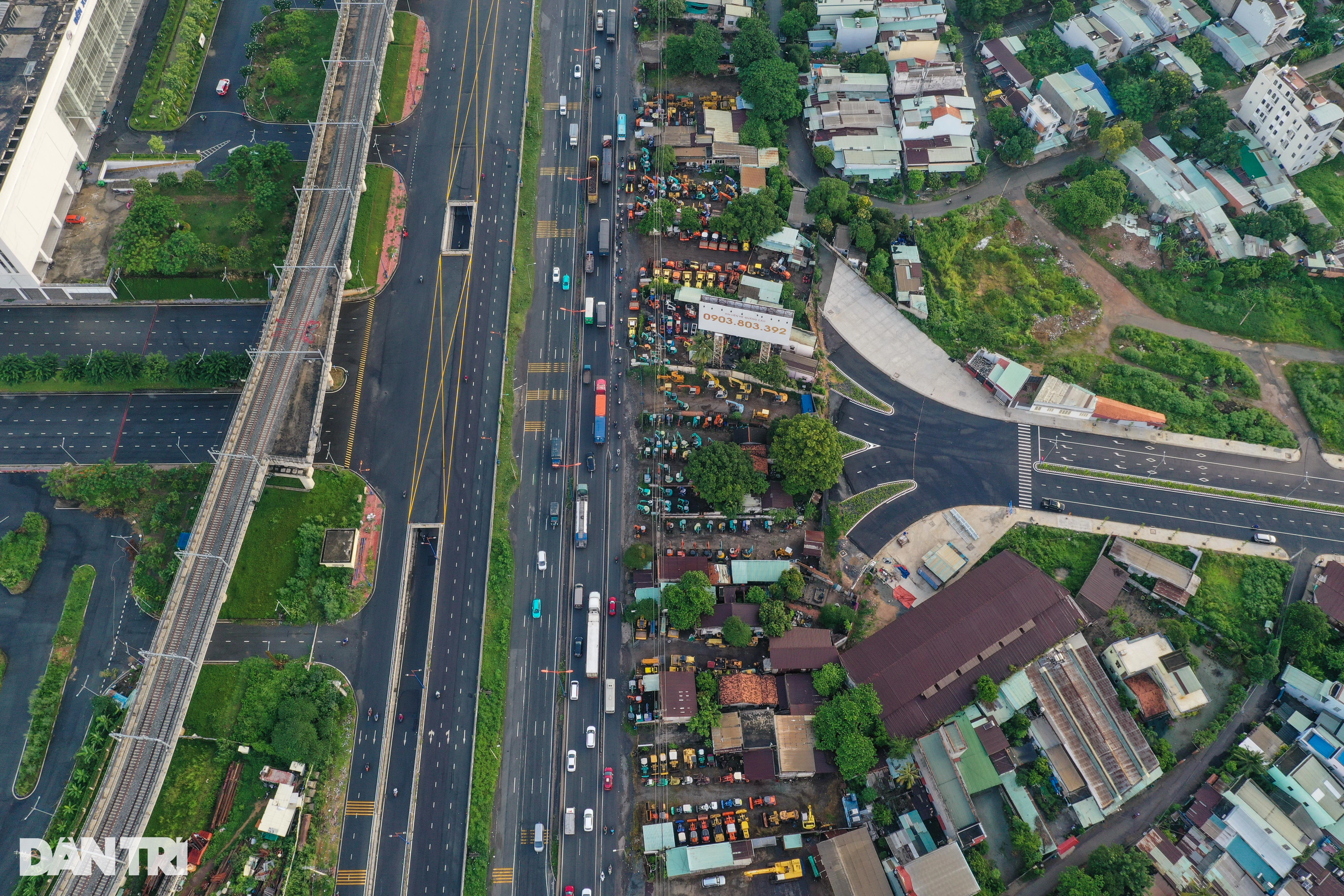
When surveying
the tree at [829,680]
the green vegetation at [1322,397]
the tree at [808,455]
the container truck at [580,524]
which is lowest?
the tree at [829,680]

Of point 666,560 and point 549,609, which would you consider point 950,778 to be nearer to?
point 666,560

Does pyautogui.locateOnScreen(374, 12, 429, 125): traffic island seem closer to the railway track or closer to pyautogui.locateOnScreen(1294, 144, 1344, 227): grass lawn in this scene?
the railway track

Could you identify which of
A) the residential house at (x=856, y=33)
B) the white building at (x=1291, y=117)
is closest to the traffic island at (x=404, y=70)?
the residential house at (x=856, y=33)

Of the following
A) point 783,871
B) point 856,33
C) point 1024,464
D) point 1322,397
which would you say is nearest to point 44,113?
point 856,33

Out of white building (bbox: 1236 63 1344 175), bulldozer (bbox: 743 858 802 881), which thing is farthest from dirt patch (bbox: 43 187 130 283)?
white building (bbox: 1236 63 1344 175)

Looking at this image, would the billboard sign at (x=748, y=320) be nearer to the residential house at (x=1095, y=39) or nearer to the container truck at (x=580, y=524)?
the container truck at (x=580, y=524)

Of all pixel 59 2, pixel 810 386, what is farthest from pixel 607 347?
pixel 59 2
